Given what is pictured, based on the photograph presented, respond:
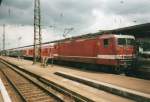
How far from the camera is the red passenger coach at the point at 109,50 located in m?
21.0

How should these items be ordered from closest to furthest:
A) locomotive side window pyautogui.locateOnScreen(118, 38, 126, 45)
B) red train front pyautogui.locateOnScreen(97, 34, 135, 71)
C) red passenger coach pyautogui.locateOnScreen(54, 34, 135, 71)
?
red train front pyautogui.locateOnScreen(97, 34, 135, 71)
red passenger coach pyautogui.locateOnScreen(54, 34, 135, 71)
locomotive side window pyautogui.locateOnScreen(118, 38, 126, 45)

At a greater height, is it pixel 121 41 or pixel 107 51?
pixel 121 41

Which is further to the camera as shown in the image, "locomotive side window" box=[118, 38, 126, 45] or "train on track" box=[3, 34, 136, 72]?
"locomotive side window" box=[118, 38, 126, 45]

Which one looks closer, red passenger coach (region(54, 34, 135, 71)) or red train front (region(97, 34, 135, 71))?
red train front (region(97, 34, 135, 71))

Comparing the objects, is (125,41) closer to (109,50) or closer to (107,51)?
(109,50)

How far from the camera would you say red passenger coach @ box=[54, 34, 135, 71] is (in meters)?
21.0

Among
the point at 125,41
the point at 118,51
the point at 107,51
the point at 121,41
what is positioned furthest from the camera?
the point at 107,51

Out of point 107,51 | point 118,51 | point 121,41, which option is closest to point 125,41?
point 121,41

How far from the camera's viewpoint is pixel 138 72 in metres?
21.3

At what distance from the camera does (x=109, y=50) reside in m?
21.7

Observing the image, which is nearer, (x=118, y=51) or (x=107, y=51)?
(x=118, y=51)

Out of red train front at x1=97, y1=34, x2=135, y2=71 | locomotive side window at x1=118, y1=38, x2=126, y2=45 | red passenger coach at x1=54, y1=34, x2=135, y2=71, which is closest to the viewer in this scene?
red train front at x1=97, y1=34, x2=135, y2=71

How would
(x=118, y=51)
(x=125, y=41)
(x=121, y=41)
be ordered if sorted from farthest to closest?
(x=125, y=41) < (x=121, y=41) < (x=118, y=51)

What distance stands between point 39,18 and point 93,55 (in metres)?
14.6
